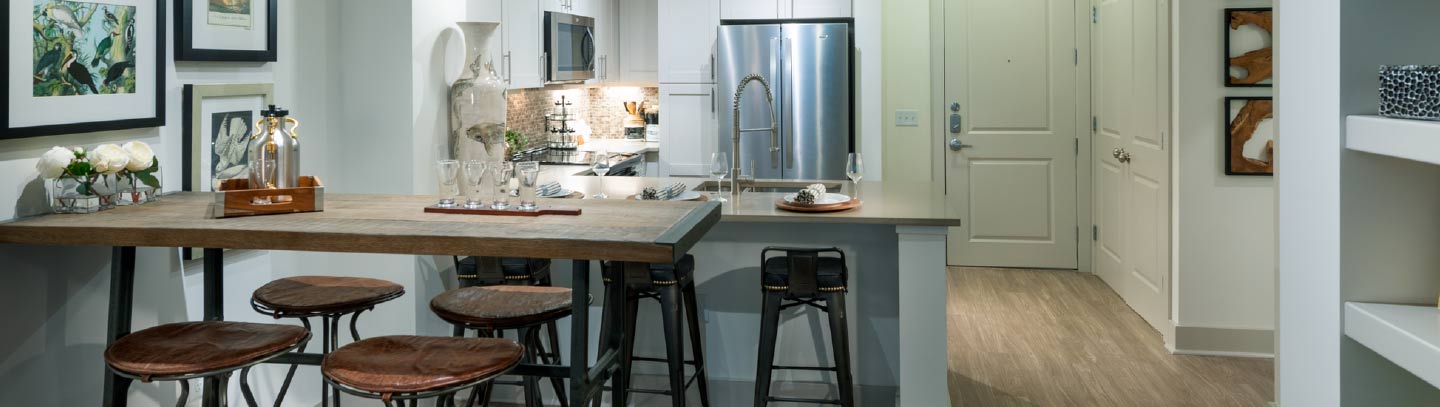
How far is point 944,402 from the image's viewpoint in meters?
3.55

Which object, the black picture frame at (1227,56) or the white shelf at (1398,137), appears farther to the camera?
the black picture frame at (1227,56)

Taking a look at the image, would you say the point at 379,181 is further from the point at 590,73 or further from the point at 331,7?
the point at 590,73

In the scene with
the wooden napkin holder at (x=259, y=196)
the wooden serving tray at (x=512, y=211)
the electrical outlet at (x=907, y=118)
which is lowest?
the wooden serving tray at (x=512, y=211)

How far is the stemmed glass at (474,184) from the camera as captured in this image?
247 cm

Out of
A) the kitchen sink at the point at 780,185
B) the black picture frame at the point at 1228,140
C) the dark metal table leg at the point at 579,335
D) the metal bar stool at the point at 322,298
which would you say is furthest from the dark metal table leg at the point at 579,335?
the black picture frame at the point at 1228,140

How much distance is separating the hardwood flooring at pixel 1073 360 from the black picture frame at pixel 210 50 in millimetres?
2717

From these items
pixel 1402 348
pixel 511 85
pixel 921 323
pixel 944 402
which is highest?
pixel 511 85

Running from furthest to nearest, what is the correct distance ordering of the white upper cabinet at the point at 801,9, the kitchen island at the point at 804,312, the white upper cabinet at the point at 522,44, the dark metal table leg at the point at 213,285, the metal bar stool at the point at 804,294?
the white upper cabinet at the point at 801,9 → the white upper cabinet at the point at 522,44 → the kitchen island at the point at 804,312 → the metal bar stool at the point at 804,294 → the dark metal table leg at the point at 213,285

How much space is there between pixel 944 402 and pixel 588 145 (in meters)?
3.93

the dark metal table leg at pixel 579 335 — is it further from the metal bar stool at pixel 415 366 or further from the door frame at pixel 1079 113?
the door frame at pixel 1079 113

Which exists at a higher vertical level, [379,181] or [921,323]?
[379,181]

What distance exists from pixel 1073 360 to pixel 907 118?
234 cm

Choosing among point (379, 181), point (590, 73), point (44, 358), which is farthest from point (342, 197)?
point (590, 73)

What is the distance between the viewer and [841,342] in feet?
11.5
